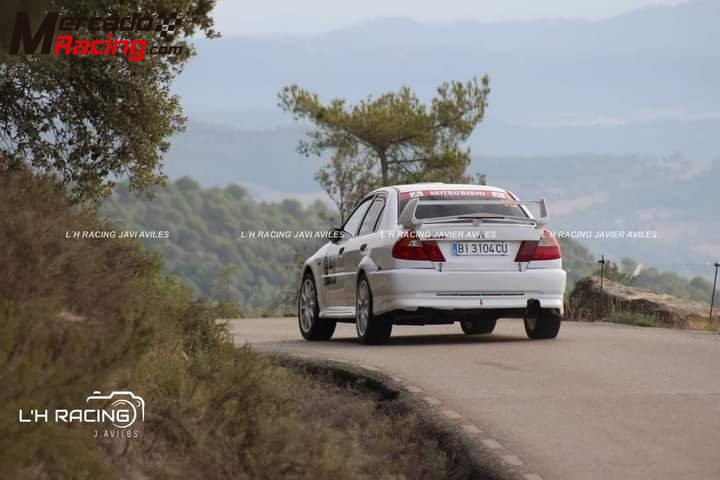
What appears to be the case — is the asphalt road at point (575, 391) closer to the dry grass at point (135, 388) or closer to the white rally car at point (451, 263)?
the white rally car at point (451, 263)

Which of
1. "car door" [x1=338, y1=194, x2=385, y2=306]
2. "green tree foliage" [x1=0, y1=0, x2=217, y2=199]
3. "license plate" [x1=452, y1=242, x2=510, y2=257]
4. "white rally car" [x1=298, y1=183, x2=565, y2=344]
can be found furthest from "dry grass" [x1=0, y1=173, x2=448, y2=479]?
"green tree foliage" [x1=0, y1=0, x2=217, y2=199]

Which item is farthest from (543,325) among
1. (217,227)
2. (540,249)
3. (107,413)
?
(217,227)

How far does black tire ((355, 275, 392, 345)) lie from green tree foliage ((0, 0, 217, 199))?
11.9 ft

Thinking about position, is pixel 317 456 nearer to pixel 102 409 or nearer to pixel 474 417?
pixel 102 409

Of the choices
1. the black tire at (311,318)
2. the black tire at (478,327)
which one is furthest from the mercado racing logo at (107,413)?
the black tire at (478,327)

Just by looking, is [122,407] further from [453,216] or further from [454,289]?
[453,216]

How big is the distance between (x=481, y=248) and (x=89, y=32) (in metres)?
5.19

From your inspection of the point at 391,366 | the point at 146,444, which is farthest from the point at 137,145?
the point at 146,444

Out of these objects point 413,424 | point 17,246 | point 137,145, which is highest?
point 137,145

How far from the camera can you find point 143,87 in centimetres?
1877

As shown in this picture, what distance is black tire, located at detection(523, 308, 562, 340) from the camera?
17859 mm

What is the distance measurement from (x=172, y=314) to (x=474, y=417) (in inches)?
131

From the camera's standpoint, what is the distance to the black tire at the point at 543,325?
58.6ft

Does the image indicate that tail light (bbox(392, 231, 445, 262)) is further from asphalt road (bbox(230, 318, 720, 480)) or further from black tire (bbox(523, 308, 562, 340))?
black tire (bbox(523, 308, 562, 340))
